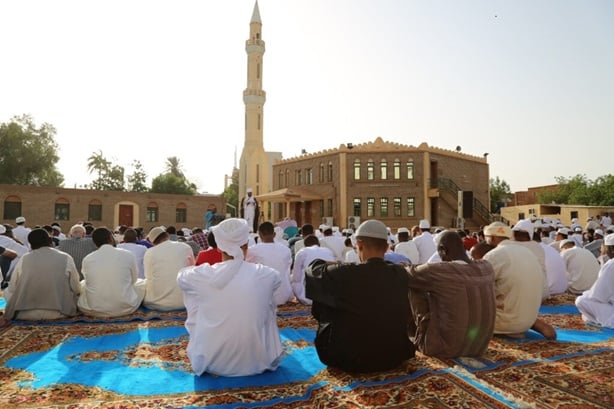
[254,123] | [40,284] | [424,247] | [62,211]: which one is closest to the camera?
[40,284]

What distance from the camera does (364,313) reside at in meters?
3.04

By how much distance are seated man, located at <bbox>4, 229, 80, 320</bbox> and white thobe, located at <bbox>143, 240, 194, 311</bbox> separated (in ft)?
2.97

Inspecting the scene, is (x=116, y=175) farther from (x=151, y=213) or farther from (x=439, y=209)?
(x=439, y=209)

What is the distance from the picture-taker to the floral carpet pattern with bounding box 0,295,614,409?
2.74 metres

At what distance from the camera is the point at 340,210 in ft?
88.0

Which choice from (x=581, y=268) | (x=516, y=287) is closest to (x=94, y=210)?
(x=581, y=268)

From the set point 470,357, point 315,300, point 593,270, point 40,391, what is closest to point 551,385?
point 470,357

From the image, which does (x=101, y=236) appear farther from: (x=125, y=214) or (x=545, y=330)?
(x=125, y=214)

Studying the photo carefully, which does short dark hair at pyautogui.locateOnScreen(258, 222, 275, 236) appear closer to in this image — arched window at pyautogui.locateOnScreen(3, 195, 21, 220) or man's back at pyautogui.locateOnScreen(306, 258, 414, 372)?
man's back at pyautogui.locateOnScreen(306, 258, 414, 372)

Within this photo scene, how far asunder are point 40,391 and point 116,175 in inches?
1846

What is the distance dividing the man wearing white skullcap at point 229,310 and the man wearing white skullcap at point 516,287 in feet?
7.28

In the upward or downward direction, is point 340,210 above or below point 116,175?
below

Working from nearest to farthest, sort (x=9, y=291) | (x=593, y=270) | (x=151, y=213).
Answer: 1. (x=9, y=291)
2. (x=593, y=270)
3. (x=151, y=213)

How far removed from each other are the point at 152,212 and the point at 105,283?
26.9m
